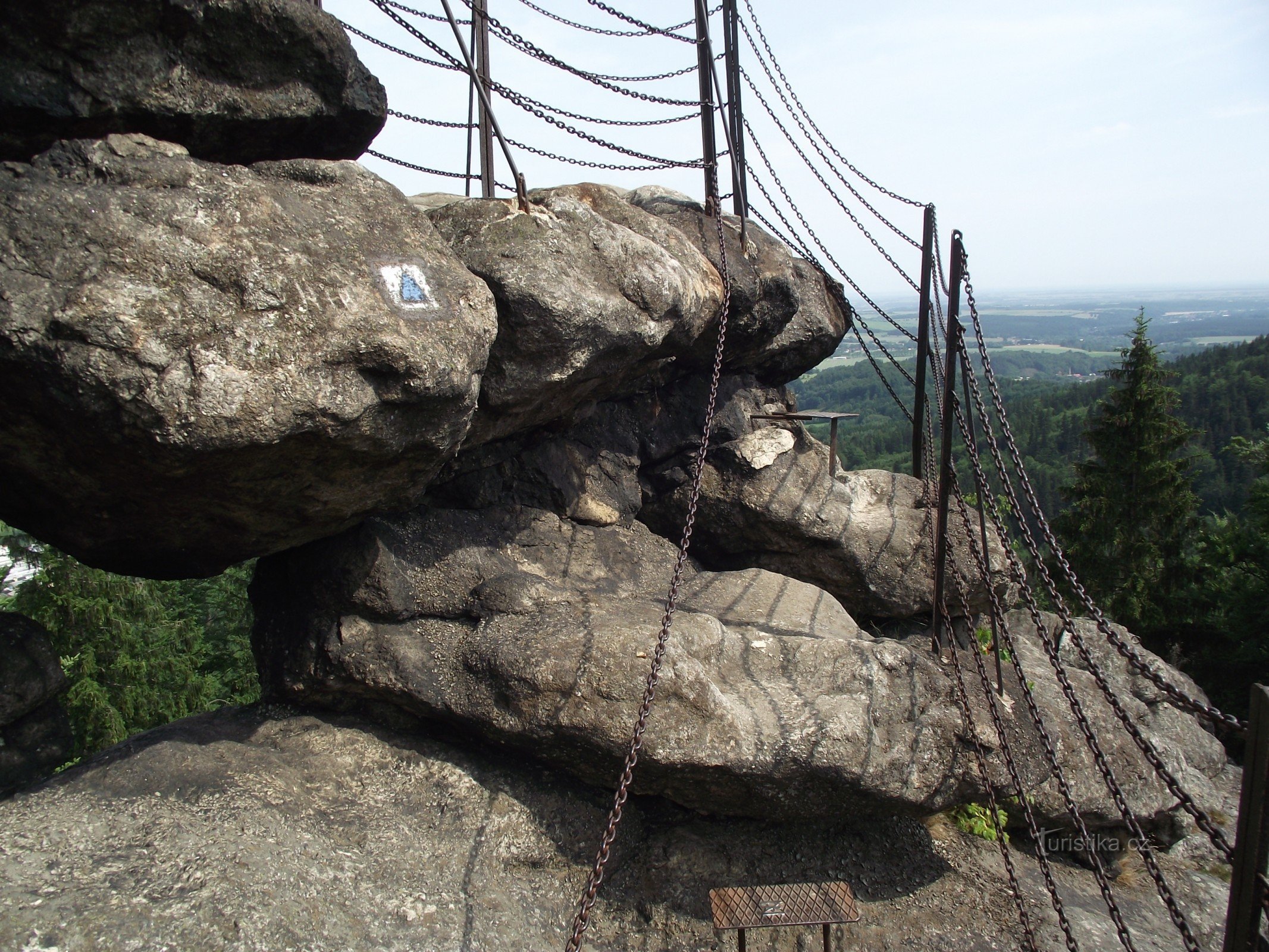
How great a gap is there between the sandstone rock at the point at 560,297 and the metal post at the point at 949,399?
2.34 m

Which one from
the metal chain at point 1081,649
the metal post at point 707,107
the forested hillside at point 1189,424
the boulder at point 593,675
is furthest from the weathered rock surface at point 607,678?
the forested hillside at point 1189,424

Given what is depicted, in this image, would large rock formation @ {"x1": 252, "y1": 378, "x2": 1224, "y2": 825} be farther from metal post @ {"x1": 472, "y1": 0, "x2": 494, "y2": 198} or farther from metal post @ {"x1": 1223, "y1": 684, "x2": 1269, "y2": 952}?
metal post @ {"x1": 1223, "y1": 684, "x2": 1269, "y2": 952}

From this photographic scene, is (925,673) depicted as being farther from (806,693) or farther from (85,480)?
(85,480)

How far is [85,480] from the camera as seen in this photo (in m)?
4.62

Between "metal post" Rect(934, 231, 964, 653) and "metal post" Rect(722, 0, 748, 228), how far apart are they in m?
3.74

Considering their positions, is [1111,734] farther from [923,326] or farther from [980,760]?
[923,326]

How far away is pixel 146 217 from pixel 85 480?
1563 mm

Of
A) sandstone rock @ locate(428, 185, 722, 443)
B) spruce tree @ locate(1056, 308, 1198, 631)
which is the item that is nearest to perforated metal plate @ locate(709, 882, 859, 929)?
sandstone rock @ locate(428, 185, 722, 443)

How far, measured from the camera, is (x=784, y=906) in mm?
5242

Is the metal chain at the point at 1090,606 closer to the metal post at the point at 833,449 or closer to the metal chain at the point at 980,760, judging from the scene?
the metal chain at the point at 980,760

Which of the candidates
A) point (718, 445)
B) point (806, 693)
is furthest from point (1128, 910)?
point (718, 445)

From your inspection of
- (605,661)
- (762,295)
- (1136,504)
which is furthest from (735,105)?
(1136,504)

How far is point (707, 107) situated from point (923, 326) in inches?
133

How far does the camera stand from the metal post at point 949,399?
5.87 m
